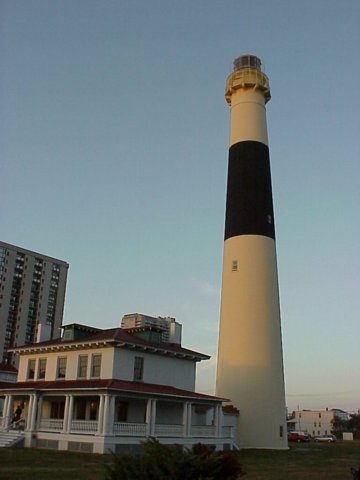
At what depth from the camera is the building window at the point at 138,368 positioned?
31.5 m

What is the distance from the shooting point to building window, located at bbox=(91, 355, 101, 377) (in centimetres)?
3066

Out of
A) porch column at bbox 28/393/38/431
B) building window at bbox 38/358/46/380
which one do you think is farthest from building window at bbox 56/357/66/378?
porch column at bbox 28/393/38/431

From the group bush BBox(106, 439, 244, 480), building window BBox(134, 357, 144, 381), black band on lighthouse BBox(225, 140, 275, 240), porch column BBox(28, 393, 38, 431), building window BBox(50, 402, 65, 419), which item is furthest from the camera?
black band on lighthouse BBox(225, 140, 275, 240)

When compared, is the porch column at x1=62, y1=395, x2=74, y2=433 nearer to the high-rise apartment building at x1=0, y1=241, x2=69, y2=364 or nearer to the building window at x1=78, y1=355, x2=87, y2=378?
the building window at x1=78, y1=355, x2=87, y2=378

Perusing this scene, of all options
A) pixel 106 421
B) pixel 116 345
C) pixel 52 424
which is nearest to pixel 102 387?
pixel 106 421

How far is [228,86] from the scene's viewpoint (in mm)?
41656

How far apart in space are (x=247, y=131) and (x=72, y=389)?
21094mm

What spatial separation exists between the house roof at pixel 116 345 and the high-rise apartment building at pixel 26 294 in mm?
80329

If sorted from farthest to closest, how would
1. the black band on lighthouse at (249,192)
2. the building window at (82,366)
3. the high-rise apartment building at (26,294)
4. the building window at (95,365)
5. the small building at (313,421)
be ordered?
the small building at (313,421) → the high-rise apartment building at (26,294) → the black band on lighthouse at (249,192) → the building window at (82,366) → the building window at (95,365)

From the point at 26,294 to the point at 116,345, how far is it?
3773 inches

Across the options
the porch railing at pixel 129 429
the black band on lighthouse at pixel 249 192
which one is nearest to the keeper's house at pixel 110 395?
the porch railing at pixel 129 429

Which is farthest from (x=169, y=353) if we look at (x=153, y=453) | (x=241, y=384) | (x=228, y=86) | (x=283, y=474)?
(x=153, y=453)

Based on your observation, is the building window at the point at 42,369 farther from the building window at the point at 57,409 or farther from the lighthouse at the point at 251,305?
the lighthouse at the point at 251,305

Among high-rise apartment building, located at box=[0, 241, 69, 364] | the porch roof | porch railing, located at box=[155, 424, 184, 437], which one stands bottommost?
porch railing, located at box=[155, 424, 184, 437]
